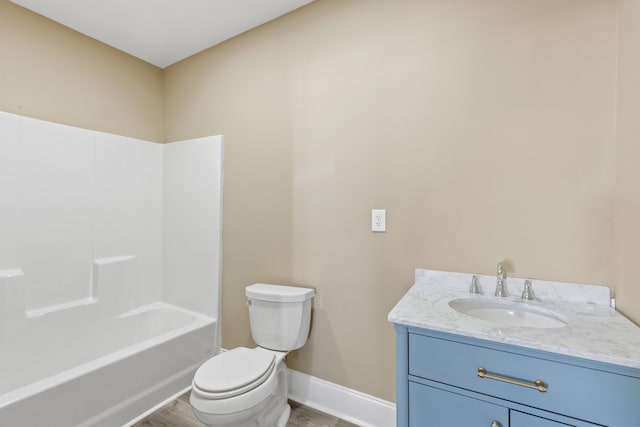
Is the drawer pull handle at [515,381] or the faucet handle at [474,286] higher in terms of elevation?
the faucet handle at [474,286]

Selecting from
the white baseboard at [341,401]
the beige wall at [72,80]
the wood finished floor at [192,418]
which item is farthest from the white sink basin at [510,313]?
the beige wall at [72,80]

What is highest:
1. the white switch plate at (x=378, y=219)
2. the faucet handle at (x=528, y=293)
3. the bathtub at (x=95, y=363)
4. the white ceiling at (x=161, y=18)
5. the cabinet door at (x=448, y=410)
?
the white ceiling at (x=161, y=18)

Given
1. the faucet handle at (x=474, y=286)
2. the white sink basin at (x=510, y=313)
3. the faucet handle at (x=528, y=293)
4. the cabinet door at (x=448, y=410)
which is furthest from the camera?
the faucet handle at (x=474, y=286)

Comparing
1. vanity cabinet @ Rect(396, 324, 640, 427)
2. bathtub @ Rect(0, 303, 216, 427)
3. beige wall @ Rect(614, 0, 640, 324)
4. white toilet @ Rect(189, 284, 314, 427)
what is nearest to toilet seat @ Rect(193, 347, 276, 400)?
white toilet @ Rect(189, 284, 314, 427)

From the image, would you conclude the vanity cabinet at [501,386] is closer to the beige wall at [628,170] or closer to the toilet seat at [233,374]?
the beige wall at [628,170]

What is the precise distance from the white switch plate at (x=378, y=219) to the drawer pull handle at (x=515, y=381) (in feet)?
2.80

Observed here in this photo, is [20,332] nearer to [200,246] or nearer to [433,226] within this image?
[200,246]

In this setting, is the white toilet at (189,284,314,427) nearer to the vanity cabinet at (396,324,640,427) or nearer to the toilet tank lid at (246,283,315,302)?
the toilet tank lid at (246,283,315,302)

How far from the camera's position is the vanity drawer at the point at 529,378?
0.87 m

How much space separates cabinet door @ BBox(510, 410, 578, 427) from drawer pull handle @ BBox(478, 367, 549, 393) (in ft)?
0.30

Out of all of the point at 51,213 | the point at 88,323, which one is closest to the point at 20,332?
the point at 88,323

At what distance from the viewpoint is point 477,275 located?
4.83 feet

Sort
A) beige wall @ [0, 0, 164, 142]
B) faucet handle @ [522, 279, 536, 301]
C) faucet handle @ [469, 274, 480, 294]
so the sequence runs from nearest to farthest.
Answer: faucet handle @ [522, 279, 536, 301], faucet handle @ [469, 274, 480, 294], beige wall @ [0, 0, 164, 142]

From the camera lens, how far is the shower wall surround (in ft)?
6.37
